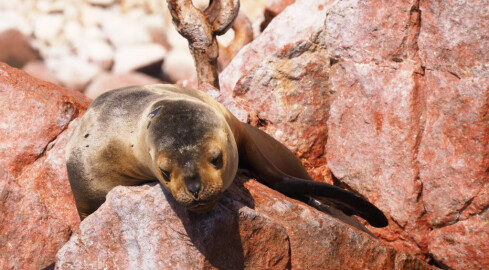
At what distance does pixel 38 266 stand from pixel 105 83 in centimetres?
797

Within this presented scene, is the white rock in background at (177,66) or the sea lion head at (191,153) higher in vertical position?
the sea lion head at (191,153)

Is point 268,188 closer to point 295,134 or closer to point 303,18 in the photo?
point 295,134

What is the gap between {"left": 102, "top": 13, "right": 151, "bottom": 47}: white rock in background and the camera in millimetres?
13938

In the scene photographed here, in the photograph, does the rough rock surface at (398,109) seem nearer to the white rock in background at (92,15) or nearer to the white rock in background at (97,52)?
the white rock in background at (97,52)

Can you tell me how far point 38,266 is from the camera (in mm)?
4902

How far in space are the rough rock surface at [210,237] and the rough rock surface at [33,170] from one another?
90cm

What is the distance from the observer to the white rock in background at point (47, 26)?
571 inches

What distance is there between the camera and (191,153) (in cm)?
366

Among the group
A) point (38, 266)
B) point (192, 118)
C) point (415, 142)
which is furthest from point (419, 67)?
point (38, 266)

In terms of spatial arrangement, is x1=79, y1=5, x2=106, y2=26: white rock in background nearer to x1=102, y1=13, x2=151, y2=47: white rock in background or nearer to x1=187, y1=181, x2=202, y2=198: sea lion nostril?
x1=102, y1=13, x2=151, y2=47: white rock in background

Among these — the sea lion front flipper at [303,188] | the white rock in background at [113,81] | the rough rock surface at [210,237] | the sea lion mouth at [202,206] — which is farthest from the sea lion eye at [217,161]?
the white rock in background at [113,81]

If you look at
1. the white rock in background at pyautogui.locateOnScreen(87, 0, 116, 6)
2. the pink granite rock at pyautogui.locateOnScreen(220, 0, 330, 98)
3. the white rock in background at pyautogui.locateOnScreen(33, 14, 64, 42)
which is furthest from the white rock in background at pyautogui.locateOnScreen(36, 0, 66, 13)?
the pink granite rock at pyautogui.locateOnScreen(220, 0, 330, 98)

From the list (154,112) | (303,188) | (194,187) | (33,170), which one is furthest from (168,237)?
(33,170)

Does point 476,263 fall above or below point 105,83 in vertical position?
above
